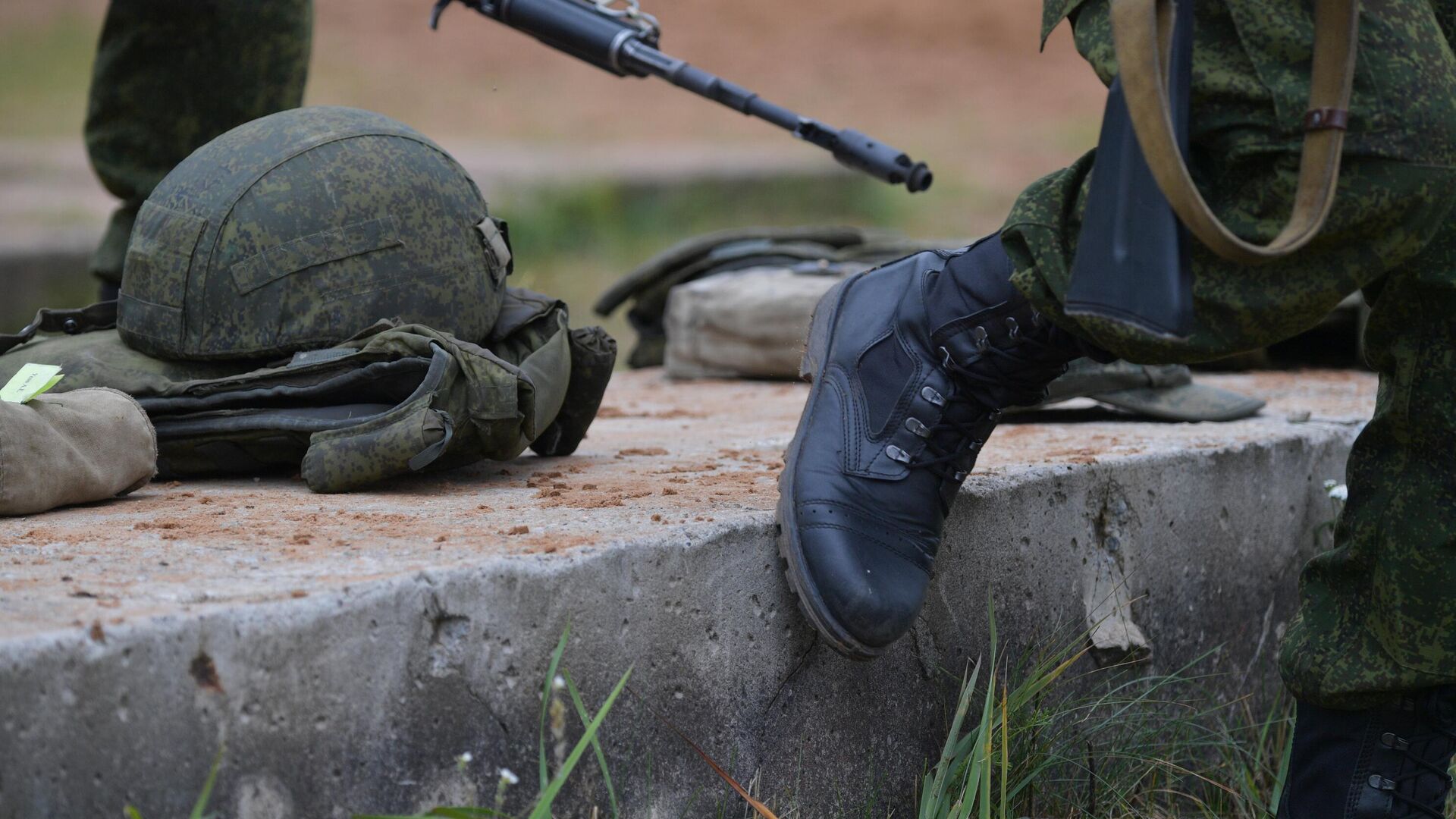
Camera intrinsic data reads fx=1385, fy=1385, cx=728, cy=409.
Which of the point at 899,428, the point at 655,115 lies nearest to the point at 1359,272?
the point at 899,428

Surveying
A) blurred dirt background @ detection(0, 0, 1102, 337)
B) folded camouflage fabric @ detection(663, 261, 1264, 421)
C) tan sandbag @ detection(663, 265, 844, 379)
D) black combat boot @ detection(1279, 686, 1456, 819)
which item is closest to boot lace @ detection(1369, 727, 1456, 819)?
black combat boot @ detection(1279, 686, 1456, 819)

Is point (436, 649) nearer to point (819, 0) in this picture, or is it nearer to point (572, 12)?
point (572, 12)

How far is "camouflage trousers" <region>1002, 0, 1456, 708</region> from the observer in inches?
46.6

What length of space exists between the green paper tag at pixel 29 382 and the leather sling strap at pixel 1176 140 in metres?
1.27

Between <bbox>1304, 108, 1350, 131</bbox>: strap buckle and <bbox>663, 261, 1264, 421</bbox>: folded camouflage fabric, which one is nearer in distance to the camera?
<bbox>1304, 108, 1350, 131</bbox>: strap buckle

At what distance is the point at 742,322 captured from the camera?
3441 millimetres

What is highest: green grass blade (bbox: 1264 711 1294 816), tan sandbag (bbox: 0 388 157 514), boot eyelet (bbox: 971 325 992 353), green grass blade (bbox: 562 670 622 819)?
boot eyelet (bbox: 971 325 992 353)

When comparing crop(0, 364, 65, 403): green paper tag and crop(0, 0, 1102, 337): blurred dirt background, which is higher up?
crop(0, 0, 1102, 337): blurred dirt background

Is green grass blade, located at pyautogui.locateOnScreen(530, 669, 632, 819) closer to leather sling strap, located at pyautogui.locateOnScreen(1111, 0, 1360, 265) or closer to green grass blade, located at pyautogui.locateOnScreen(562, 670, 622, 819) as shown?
green grass blade, located at pyautogui.locateOnScreen(562, 670, 622, 819)

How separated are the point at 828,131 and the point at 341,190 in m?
1.06

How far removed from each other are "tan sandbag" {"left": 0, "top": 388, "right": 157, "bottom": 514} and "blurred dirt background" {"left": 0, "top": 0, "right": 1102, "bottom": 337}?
13.2 feet

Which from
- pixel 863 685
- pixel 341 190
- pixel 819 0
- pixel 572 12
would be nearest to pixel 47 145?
pixel 572 12

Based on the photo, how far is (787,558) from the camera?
4.85ft

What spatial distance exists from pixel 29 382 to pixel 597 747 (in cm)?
89
